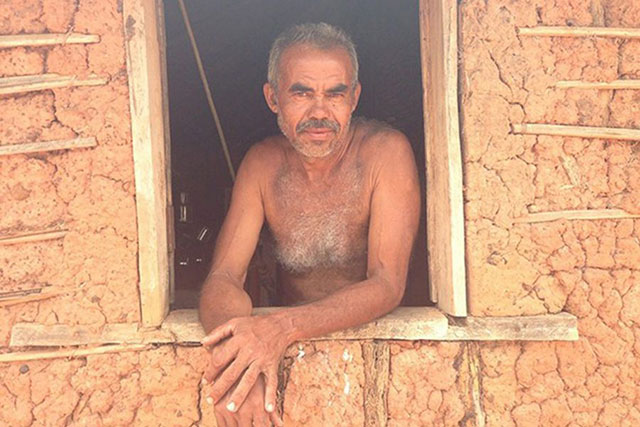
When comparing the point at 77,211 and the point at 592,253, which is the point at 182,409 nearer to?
the point at 77,211

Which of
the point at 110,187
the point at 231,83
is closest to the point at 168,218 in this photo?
the point at 110,187

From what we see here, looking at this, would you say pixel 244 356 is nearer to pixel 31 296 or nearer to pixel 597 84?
pixel 31 296

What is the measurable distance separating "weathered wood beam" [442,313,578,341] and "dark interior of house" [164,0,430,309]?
5.49 feet

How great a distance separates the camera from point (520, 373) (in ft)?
7.80

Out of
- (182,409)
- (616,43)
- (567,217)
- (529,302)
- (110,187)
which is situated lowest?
(182,409)

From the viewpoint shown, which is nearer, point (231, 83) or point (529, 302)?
point (529, 302)

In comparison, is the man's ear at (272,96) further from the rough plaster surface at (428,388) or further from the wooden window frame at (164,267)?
the rough plaster surface at (428,388)

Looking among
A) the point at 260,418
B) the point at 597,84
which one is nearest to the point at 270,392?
the point at 260,418

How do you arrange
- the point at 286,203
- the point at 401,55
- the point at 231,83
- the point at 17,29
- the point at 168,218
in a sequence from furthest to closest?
the point at 231,83
the point at 401,55
the point at 286,203
the point at 168,218
the point at 17,29

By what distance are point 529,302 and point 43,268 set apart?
1.95 metres

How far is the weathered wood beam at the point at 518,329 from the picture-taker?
7.63 ft

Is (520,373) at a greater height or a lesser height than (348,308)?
lesser

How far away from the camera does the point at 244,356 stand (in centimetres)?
209

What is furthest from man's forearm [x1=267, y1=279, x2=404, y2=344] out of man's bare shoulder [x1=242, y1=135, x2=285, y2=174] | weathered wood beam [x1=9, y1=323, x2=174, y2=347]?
man's bare shoulder [x1=242, y1=135, x2=285, y2=174]
